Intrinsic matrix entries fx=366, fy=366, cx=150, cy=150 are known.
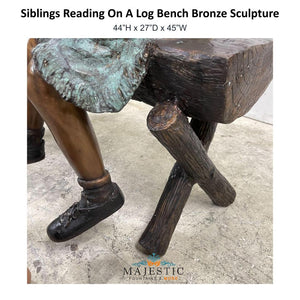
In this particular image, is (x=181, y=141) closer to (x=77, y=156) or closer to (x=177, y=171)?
(x=177, y=171)

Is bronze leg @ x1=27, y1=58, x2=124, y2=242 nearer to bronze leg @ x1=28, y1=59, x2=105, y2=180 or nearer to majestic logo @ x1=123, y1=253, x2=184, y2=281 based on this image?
bronze leg @ x1=28, y1=59, x2=105, y2=180

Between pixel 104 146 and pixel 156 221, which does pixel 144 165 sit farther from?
pixel 156 221

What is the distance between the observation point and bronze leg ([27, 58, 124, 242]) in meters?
1.01

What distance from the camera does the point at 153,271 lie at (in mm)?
1115

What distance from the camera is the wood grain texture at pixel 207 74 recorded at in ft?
2.93

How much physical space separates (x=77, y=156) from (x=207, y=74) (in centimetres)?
46

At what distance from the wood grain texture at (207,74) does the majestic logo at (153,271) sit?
1.56ft

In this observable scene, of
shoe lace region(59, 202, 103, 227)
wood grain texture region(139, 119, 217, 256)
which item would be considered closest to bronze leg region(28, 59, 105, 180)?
shoe lace region(59, 202, 103, 227)

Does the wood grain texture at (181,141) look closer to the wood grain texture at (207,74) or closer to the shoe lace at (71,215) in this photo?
the wood grain texture at (207,74)

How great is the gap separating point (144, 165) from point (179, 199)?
49 cm

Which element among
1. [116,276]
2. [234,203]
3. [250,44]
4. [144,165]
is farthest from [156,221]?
[250,44]

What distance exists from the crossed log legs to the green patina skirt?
12cm

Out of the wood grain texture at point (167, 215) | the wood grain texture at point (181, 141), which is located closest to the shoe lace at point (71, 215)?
the wood grain texture at point (167, 215)
